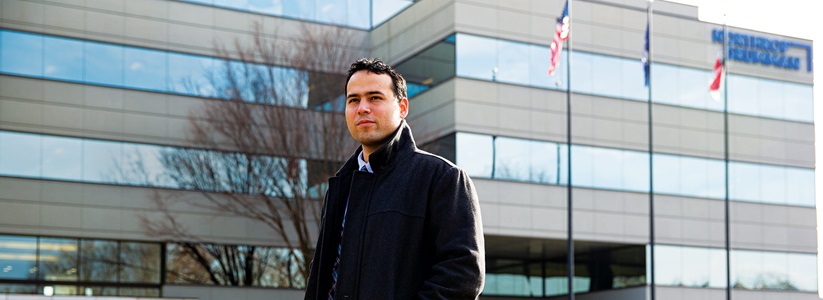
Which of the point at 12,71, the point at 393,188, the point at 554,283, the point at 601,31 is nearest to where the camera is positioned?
the point at 393,188

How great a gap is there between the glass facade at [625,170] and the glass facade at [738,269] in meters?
1.78

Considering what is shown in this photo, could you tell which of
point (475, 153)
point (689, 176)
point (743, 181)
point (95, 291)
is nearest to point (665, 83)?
point (689, 176)

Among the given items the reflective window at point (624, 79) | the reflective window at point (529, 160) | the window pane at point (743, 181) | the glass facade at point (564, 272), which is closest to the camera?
the reflective window at point (624, 79)

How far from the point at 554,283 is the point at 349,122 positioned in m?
37.0

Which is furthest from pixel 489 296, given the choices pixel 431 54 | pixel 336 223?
pixel 336 223

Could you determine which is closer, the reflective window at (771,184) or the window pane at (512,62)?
the window pane at (512,62)

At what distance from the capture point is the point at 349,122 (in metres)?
4.18

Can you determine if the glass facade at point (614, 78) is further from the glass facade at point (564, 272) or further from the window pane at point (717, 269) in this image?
the glass facade at point (564, 272)

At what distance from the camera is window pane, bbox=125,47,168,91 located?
36.1 m

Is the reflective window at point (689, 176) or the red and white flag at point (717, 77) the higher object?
the red and white flag at point (717, 77)

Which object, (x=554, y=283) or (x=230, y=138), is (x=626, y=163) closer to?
(x=554, y=283)

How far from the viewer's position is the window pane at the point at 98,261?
115ft

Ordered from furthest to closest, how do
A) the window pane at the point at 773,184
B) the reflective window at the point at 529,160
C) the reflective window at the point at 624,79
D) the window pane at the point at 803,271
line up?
1. the window pane at the point at 803,271
2. the window pane at the point at 773,184
3. the reflective window at the point at 529,160
4. the reflective window at the point at 624,79

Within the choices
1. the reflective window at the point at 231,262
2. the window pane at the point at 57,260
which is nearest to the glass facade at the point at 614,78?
the reflective window at the point at 231,262
